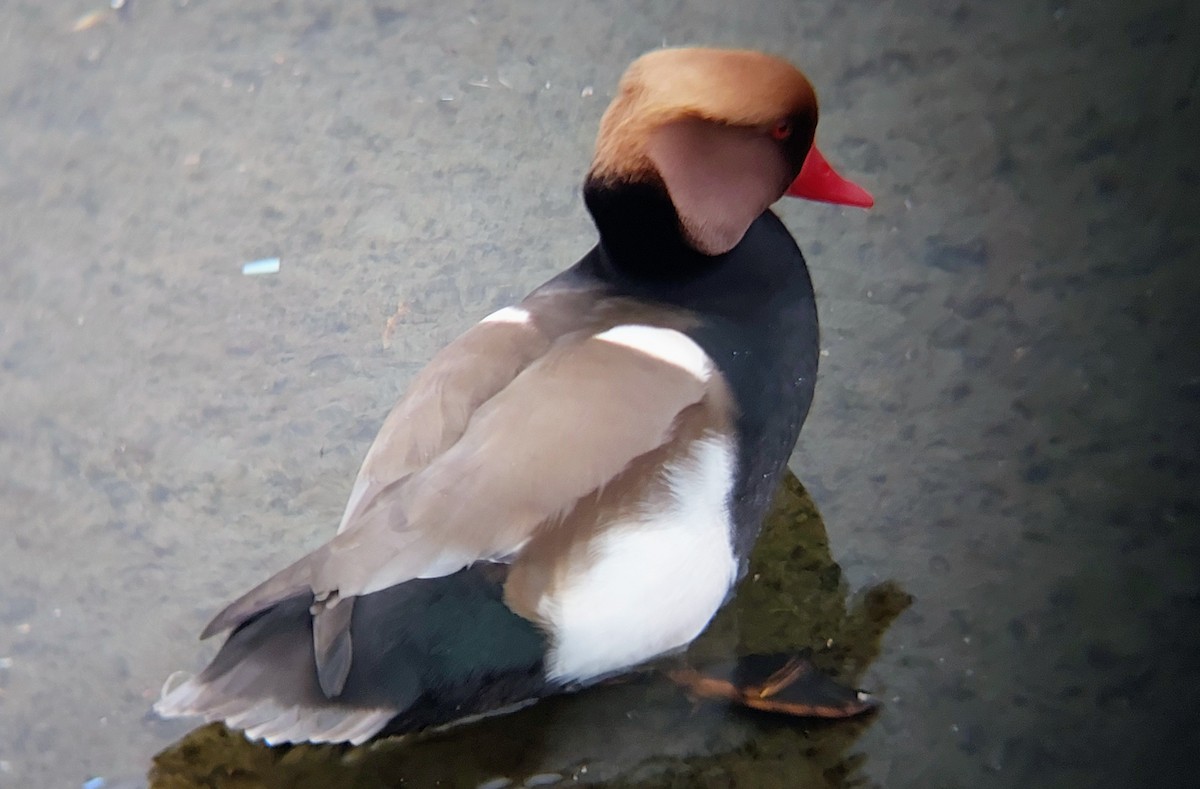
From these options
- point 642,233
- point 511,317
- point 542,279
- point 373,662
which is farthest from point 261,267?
point 373,662

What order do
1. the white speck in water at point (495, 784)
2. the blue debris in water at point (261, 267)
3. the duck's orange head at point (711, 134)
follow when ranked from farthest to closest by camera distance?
1. the blue debris in water at point (261, 267)
2. the white speck in water at point (495, 784)
3. the duck's orange head at point (711, 134)

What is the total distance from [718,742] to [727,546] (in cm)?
22

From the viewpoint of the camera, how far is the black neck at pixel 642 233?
3.48 feet

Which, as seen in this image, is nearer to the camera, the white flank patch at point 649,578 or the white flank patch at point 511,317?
the white flank patch at point 649,578

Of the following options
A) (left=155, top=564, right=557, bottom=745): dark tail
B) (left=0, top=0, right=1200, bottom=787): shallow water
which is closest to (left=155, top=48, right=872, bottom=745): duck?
(left=155, top=564, right=557, bottom=745): dark tail

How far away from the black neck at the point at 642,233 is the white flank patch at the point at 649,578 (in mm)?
207

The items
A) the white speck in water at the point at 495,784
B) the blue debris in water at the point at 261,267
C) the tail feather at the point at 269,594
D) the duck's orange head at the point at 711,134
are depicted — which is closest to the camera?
the tail feather at the point at 269,594

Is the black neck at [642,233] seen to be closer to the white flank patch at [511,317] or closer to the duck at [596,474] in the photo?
the duck at [596,474]

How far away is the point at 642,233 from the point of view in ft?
3.55

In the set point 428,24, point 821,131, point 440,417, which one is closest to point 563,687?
point 440,417

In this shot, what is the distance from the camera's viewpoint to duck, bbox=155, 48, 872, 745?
91cm

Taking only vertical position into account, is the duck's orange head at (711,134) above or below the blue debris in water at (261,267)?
above

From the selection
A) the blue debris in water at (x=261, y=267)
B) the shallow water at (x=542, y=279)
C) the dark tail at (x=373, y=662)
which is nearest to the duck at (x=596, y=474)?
the dark tail at (x=373, y=662)

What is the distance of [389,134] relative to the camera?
66.0 inches
